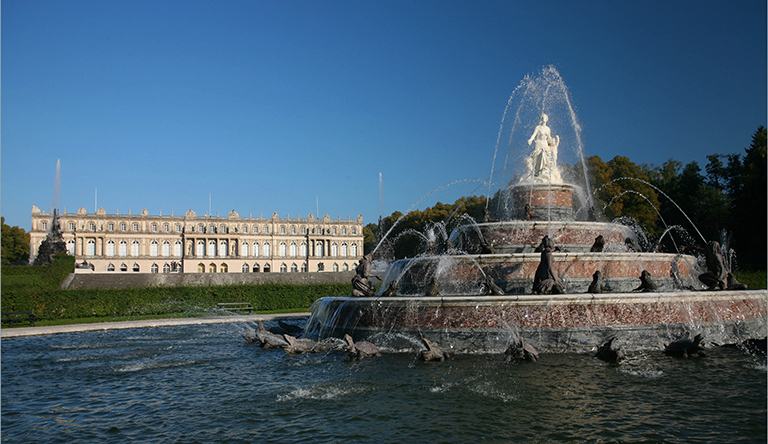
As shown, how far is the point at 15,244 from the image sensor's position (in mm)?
105000

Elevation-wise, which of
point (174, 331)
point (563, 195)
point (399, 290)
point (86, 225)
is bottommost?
point (174, 331)

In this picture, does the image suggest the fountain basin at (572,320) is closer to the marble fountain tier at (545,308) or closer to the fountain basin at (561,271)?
the marble fountain tier at (545,308)

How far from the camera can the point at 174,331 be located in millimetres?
19109

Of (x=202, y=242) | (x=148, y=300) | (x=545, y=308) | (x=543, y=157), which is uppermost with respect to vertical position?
(x=202, y=242)

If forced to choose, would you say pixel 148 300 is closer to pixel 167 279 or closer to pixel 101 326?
pixel 101 326

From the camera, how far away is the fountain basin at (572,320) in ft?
36.4

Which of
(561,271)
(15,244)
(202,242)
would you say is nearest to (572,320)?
(561,271)

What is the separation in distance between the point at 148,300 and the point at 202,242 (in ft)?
282

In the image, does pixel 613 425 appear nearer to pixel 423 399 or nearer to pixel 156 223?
pixel 423 399

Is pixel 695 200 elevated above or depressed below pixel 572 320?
above

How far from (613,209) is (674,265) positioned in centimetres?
3116

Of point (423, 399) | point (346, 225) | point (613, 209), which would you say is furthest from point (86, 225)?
point (423, 399)

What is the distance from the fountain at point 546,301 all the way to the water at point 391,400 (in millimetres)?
688

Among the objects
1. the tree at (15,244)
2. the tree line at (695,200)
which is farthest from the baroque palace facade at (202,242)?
the tree line at (695,200)
